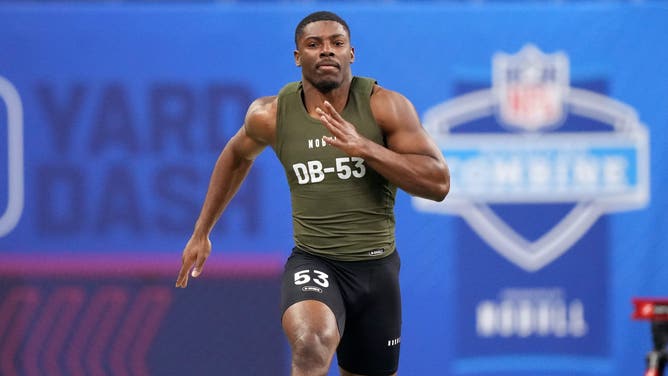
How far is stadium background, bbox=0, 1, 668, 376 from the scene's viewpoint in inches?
252

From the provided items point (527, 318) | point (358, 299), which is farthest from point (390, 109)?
point (527, 318)

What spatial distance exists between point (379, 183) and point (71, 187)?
95.2 inches

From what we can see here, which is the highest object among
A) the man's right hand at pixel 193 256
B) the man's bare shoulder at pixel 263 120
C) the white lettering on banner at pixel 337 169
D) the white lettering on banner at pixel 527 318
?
the man's bare shoulder at pixel 263 120

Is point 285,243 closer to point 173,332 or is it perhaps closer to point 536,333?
point 173,332

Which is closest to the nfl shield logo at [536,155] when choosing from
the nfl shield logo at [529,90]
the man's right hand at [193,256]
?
the nfl shield logo at [529,90]

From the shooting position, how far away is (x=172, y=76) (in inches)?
254

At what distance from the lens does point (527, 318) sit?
656 cm

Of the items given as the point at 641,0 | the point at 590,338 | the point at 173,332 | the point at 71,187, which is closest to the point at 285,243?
the point at 173,332

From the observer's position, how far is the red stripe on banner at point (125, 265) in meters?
6.39

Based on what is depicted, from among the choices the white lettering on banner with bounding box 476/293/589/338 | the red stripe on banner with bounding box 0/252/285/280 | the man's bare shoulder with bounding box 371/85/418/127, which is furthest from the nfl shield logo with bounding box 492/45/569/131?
the man's bare shoulder with bounding box 371/85/418/127

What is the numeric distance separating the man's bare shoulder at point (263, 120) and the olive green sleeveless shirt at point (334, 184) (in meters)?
0.05

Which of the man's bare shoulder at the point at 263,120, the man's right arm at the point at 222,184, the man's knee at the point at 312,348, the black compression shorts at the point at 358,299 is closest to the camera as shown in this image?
the man's knee at the point at 312,348

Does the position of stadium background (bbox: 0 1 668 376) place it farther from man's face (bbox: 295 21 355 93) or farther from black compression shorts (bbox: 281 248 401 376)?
man's face (bbox: 295 21 355 93)

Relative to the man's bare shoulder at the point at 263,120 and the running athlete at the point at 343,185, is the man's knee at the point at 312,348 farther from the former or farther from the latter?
the man's bare shoulder at the point at 263,120
